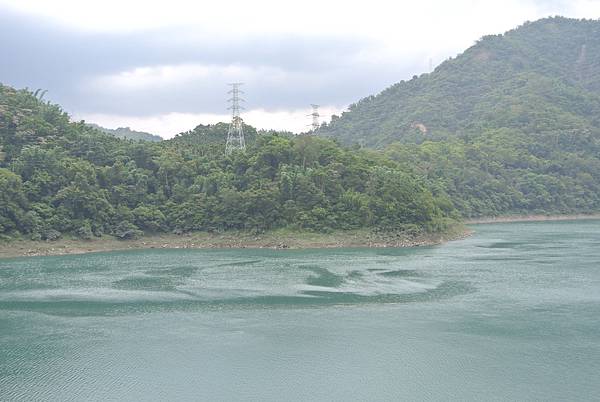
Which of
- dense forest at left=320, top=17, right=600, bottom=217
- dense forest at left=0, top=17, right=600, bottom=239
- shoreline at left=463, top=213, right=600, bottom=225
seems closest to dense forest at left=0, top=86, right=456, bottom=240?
dense forest at left=0, top=17, right=600, bottom=239

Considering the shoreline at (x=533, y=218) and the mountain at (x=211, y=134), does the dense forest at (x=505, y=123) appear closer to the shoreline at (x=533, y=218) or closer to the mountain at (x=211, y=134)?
the shoreline at (x=533, y=218)

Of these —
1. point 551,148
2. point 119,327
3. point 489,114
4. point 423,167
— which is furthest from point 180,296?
point 489,114

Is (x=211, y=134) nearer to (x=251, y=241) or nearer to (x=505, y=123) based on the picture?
(x=251, y=241)

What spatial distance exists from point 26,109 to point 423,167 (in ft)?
169

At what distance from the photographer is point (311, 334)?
2280cm

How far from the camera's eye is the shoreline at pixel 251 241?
158 feet

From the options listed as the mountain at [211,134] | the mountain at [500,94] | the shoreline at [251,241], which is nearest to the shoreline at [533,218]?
the mountain at [500,94]

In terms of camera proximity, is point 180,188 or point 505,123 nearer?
point 180,188

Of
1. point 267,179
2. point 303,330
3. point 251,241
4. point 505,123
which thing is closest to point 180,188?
point 267,179

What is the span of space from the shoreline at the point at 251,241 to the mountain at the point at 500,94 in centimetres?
5966

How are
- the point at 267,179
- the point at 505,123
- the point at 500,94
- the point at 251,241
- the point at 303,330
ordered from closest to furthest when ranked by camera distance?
1. the point at 303,330
2. the point at 251,241
3. the point at 267,179
4. the point at 505,123
5. the point at 500,94

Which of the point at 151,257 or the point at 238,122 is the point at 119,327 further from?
the point at 238,122

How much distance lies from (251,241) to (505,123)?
235ft

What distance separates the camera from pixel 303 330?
23359 mm
